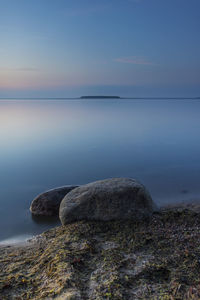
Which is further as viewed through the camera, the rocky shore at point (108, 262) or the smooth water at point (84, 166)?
the smooth water at point (84, 166)

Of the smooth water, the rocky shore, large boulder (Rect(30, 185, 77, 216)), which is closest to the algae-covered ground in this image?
the rocky shore

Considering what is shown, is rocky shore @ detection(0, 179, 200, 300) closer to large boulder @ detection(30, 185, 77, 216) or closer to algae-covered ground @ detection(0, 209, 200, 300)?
algae-covered ground @ detection(0, 209, 200, 300)

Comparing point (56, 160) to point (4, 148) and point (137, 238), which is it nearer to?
point (4, 148)

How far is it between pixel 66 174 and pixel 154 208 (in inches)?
246

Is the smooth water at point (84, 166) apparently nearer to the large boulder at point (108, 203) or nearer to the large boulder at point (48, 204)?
the large boulder at point (48, 204)

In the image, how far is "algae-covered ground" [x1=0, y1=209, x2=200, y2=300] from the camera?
3.54 metres

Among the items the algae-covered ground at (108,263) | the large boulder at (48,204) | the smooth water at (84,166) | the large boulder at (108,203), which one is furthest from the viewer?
the smooth water at (84,166)

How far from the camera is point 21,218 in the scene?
302 inches

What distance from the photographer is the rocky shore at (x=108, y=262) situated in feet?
11.6

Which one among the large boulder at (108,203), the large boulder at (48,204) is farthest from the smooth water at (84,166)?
the large boulder at (108,203)

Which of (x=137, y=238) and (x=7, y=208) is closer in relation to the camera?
(x=137, y=238)

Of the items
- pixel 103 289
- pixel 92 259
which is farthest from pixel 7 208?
pixel 103 289

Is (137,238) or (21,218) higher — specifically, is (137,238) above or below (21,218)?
above

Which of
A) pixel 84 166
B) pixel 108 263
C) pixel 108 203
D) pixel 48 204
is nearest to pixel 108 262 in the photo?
pixel 108 263
